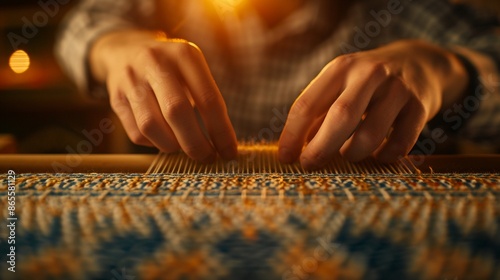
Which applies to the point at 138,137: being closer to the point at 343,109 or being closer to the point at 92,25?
the point at 343,109

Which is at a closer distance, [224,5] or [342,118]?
[342,118]

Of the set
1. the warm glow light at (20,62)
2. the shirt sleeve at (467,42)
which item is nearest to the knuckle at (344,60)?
the shirt sleeve at (467,42)

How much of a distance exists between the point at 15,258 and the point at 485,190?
340 mm

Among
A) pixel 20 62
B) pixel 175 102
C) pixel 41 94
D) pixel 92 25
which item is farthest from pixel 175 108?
pixel 20 62

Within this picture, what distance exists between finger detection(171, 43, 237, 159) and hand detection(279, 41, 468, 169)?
0.06m

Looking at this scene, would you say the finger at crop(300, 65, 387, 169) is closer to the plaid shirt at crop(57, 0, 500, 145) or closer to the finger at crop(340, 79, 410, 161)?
the finger at crop(340, 79, 410, 161)

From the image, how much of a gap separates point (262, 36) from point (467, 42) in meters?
0.40

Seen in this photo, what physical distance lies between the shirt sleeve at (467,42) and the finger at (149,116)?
376 mm

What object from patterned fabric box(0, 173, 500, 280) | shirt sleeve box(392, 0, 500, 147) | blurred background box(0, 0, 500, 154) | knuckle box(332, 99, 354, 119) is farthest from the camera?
blurred background box(0, 0, 500, 154)

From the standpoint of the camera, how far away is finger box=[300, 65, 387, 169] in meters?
0.42

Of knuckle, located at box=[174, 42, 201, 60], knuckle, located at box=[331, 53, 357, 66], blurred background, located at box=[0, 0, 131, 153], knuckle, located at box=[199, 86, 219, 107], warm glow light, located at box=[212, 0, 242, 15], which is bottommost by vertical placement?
blurred background, located at box=[0, 0, 131, 153]

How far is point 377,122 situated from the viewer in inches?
17.3

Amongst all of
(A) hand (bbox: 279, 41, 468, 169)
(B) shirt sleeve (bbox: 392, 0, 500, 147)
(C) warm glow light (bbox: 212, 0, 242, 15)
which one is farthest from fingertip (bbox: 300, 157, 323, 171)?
(C) warm glow light (bbox: 212, 0, 242, 15)

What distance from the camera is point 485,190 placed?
0.34 meters
